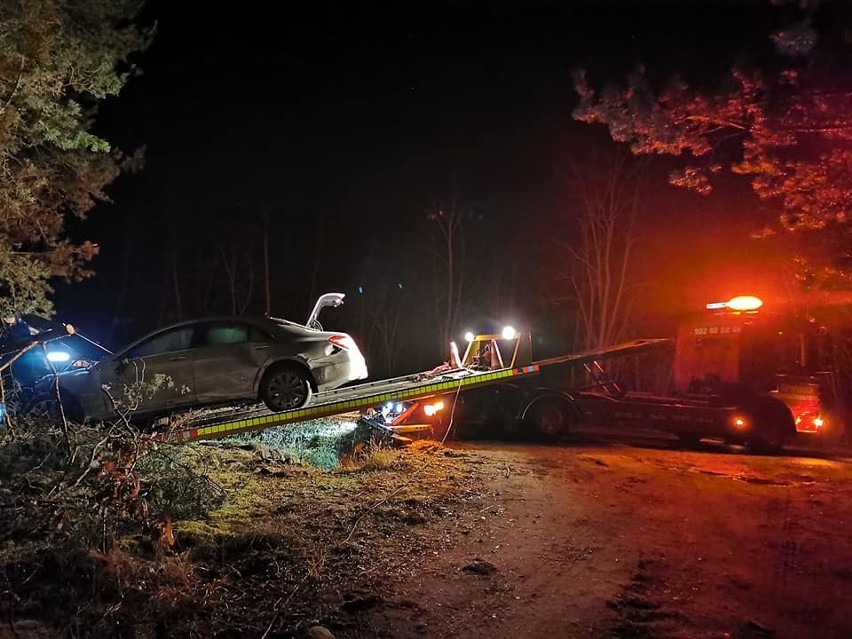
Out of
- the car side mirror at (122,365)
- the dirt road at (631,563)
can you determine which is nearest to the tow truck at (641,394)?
the dirt road at (631,563)

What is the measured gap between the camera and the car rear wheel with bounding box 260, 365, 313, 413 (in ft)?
28.3

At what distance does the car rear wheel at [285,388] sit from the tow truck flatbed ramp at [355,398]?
5.2 inches

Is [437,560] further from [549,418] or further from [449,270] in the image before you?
[449,270]

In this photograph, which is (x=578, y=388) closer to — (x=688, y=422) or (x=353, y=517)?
(x=688, y=422)

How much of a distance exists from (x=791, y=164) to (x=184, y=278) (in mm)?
33126

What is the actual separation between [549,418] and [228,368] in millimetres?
6786

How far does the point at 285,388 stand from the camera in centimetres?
868

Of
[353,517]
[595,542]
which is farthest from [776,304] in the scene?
[353,517]

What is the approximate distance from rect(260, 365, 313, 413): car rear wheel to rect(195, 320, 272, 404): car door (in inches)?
7.1

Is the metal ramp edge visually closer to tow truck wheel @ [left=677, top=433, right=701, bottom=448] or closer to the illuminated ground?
the illuminated ground

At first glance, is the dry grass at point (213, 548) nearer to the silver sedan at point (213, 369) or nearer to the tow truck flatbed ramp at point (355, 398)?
the tow truck flatbed ramp at point (355, 398)

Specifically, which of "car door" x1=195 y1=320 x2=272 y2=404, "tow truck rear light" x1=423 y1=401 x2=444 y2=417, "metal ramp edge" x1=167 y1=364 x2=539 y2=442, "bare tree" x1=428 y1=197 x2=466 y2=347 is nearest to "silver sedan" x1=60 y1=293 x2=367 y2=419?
"car door" x1=195 y1=320 x2=272 y2=404

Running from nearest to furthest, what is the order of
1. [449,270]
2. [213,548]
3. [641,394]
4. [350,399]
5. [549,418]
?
[213,548] < [350,399] < [549,418] < [641,394] < [449,270]

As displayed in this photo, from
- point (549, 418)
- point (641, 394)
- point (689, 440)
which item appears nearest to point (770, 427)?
point (689, 440)
